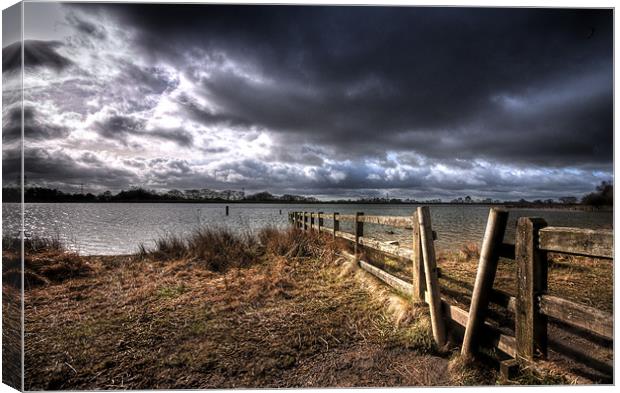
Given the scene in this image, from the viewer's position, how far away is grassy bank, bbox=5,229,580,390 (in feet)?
8.96

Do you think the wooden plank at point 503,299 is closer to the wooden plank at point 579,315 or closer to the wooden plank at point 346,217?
the wooden plank at point 579,315

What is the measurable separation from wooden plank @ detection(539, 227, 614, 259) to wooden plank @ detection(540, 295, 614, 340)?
0.31 meters

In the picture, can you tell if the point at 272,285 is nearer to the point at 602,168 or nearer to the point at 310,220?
the point at 602,168

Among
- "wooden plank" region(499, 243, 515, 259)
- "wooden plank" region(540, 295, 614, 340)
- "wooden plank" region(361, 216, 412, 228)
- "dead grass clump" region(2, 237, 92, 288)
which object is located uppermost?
"wooden plank" region(361, 216, 412, 228)

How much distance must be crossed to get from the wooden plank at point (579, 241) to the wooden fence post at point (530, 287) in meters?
0.07

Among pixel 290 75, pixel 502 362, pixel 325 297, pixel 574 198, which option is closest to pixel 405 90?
pixel 290 75

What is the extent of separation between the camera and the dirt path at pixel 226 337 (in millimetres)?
2730

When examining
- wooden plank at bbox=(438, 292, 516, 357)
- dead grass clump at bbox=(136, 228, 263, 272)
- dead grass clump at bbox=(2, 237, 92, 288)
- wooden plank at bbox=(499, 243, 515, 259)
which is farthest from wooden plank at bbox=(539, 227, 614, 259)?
dead grass clump at bbox=(2, 237, 92, 288)

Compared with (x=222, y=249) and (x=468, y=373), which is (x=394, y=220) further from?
(x=222, y=249)

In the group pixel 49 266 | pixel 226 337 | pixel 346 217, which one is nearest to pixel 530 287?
pixel 226 337

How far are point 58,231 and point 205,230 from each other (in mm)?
3401

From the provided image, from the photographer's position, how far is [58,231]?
773cm

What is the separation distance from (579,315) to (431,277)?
1.27 m

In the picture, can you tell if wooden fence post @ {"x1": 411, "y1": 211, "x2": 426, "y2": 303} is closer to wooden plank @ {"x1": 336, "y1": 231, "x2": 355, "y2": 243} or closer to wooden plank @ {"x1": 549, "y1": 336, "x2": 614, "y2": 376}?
wooden plank @ {"x1": 549, "y1": 336, "x2": 614, "y2": 376}
